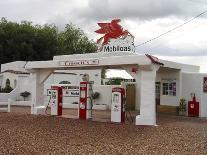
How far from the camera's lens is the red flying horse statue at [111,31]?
81.3ft

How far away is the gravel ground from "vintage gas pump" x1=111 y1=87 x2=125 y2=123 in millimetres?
955

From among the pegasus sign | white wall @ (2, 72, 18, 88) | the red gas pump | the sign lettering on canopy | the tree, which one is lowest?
the red gas pump

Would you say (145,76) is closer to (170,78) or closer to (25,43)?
(170,78)

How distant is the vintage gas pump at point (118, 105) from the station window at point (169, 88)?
7.21 m

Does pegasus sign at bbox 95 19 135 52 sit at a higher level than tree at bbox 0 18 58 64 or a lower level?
lower

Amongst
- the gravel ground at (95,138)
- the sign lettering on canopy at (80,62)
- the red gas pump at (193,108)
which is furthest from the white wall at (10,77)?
the gravel ground at (95,138)

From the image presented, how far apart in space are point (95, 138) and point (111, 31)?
39.0 feet

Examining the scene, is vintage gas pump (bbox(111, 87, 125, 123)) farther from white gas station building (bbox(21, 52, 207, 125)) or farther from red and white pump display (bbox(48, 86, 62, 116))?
red and white pump display (bbox(48, 86, 62, 116))

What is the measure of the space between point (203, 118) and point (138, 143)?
36.6 feet

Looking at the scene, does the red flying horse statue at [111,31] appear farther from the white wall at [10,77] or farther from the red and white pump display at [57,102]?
the white wall at [10,77]

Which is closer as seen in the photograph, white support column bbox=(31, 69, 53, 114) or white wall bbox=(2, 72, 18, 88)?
white support column bbox=(31, 69, 53, 114)

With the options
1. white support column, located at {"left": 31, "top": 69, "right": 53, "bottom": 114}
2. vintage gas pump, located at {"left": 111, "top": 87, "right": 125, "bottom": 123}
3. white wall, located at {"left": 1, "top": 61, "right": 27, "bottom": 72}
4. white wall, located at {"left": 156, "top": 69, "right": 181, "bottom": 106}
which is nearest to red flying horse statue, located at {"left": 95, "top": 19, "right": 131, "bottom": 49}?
white wall, located at {"left": 156, "top": 69, "right": 181, "bottom": 106}

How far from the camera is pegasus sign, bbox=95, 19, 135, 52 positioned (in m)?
24.5

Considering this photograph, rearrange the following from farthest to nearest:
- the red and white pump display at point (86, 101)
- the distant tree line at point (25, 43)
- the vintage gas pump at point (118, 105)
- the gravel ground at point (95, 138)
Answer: the distant tree line at point (25, 43)
the red and white pump display at point (86, 101)
the vintage gas pump at point (118, 105)
the gravel ground at point (95, 138)
